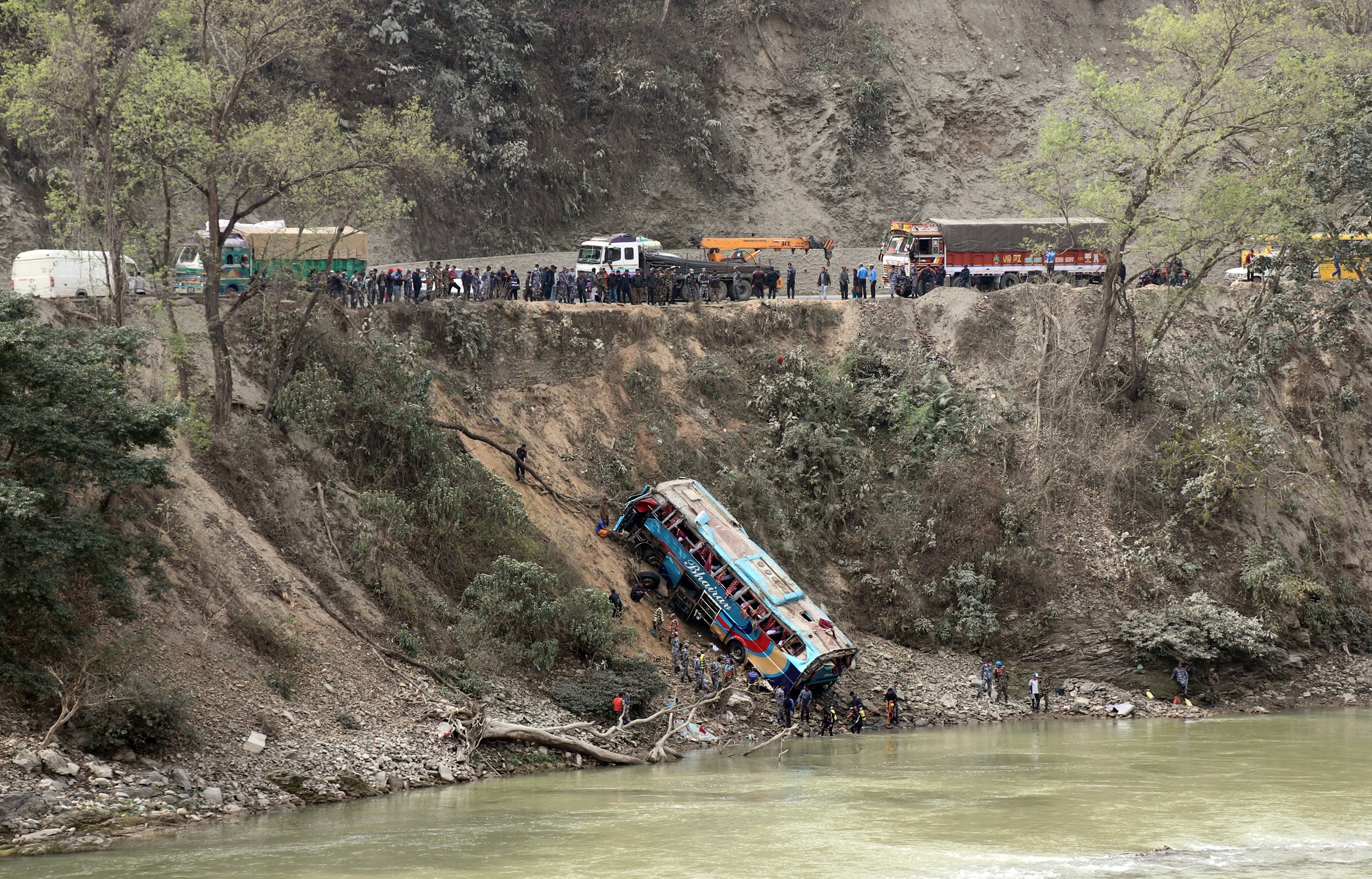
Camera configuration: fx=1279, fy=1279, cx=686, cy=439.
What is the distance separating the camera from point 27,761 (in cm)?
1867

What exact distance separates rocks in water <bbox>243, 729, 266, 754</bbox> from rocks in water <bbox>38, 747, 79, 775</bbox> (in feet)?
10.2

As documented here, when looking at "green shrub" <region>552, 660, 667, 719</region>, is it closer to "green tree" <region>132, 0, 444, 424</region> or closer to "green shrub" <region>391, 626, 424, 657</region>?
"green shrub" <region>391, 626, 424, 657</region>

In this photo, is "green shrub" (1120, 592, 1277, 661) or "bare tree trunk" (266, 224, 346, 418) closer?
"bare tree trunk" (266, 224, 346, 418)

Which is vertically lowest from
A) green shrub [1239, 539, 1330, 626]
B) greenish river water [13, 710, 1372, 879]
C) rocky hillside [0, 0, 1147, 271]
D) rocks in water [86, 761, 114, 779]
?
greenish river water [13, 710, 1372, 879]

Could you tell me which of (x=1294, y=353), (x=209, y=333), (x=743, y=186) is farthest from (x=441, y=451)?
(x=743, y=186)

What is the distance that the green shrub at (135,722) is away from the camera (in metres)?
19.7

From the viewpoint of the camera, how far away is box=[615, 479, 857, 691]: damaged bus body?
96.7 feet

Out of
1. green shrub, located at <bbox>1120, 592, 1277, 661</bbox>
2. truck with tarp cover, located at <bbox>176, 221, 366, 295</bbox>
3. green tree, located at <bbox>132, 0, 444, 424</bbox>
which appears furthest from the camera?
green shrub, located at <bbox>1120, 592, 1277, 661</bbox>

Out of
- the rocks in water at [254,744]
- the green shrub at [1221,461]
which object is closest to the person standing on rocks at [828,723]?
the rocks in water at [254,744]

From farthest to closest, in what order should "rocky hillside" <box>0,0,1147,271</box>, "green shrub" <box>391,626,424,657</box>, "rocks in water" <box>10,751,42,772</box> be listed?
"rocky hillside" <box>0,0,1147,271</box>, "green shrub" <box>391,626,424,657</box>, "rocks in water" <box>10,751,42,772</box>

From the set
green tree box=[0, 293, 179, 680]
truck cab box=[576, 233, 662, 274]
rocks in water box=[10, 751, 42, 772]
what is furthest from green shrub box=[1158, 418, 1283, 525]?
rocks in water box=[10, 751, 42, 772]

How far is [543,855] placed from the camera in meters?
18.3

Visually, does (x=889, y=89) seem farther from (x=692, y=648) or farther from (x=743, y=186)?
(x=692, y=648)

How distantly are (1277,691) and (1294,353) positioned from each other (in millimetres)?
13271
